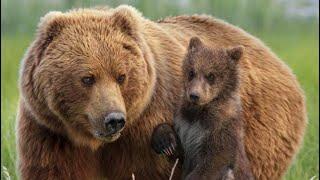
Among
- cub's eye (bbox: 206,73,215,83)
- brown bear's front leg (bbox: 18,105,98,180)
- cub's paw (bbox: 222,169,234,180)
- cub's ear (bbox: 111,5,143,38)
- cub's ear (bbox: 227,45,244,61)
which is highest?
cub's ear (bbox: 111,5,143,38)

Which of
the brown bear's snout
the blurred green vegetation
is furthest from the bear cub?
the blurred green vegetation

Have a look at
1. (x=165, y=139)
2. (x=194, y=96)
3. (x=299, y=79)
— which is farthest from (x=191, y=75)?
(x=299, y=79)

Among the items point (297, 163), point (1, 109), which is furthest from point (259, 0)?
point (297, 163)

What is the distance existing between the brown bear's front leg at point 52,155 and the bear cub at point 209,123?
0.47 metres

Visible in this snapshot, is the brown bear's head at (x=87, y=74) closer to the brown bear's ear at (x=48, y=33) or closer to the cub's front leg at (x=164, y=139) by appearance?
the brown bear's ear at (x=48, y=33)

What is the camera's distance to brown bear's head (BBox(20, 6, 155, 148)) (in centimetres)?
546

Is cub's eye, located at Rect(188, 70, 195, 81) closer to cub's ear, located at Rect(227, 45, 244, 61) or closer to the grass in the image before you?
cub's ear, located at Rect(227, 45, 244, 61)

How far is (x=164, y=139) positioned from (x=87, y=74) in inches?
25.9

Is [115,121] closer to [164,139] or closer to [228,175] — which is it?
[164,139]

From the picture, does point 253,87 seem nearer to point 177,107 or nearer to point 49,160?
point 177,107

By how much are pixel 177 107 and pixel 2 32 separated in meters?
9.63

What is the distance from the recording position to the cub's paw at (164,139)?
5.84 meters

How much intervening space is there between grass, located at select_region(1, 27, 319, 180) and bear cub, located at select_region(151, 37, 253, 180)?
1.03 metres

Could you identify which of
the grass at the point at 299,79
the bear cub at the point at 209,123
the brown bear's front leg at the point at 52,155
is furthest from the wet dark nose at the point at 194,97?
the grass at the point at 299,79
